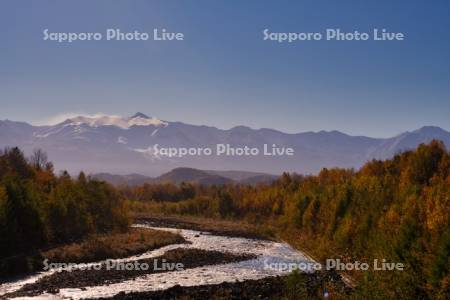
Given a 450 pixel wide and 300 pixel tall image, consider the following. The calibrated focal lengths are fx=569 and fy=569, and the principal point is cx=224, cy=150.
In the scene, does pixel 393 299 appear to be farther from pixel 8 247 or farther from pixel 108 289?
pixel 8 247

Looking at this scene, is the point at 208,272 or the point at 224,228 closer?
the point at 208,272

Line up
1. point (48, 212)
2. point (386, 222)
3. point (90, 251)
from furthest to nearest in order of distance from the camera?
point (48, 212)
point (90, 251)
point (386, 222)

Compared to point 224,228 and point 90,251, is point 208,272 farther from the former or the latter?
point 224,228

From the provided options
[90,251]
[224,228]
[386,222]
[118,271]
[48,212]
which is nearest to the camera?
[386,222]

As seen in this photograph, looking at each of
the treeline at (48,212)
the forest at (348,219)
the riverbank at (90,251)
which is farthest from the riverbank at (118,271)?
the treeline at (48,212)

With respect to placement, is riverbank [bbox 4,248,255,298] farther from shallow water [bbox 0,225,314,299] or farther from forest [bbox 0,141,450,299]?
forest [bbox 0,141,450,299]

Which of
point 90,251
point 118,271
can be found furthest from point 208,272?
point 90,251
